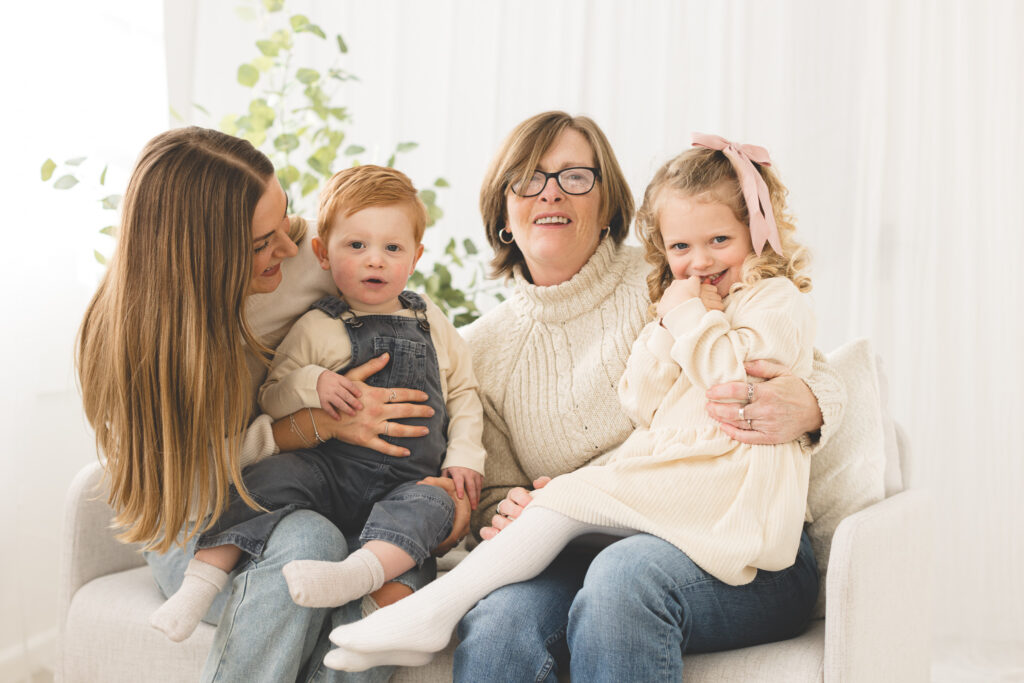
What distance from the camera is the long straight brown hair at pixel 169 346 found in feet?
4.71

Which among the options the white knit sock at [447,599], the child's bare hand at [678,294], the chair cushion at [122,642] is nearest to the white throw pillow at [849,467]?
the child's bare hand at [678,294]

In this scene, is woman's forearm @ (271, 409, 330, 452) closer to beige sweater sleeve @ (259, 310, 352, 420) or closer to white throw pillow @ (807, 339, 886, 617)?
beige sweater sleeve @ (259, 310, 352, 420)

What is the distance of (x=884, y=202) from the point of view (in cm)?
260

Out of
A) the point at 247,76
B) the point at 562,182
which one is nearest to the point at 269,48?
the point at 247,76

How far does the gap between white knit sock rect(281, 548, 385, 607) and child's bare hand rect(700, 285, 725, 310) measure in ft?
2.31

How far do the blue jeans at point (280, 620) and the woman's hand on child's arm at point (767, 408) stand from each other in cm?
58

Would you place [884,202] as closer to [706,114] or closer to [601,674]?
[706,114]

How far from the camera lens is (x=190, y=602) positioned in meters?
1.41

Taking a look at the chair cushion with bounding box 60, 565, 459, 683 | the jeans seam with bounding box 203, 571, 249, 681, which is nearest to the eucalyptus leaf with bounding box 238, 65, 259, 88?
the chair cushion with bounding box 60, 565, 459, 683

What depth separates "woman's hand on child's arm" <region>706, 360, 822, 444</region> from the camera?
144cm

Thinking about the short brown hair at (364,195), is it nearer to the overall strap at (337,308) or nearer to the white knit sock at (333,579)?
the overall strap at (337,308)

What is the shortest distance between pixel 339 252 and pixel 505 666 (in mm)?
829

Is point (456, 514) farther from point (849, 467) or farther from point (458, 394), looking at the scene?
point (849, 467)

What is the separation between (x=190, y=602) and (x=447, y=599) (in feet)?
1.33
